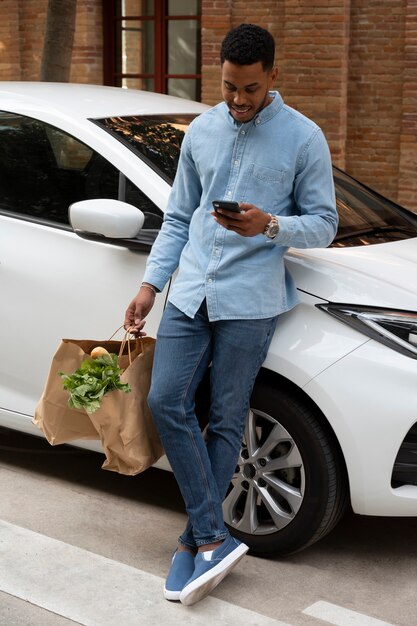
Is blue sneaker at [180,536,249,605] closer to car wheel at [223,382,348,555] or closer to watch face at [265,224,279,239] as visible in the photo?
car wheel at [223,382,348,555]

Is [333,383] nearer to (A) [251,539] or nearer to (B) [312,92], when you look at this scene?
(A) [251,539]

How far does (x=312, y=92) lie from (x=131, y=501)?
737 cm

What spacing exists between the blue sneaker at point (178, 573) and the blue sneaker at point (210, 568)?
46 mm

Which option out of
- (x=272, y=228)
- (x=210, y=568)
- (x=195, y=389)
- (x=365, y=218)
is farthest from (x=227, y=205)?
(x=365, y=218)

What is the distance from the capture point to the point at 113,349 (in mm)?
3980

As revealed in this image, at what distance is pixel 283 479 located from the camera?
408 cm

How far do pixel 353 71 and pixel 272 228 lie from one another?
8259 mm

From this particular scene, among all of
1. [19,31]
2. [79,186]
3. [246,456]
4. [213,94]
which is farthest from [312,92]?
[246,456]

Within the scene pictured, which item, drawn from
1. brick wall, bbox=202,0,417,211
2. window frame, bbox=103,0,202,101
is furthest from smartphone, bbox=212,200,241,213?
window frame, bbox=103,0,202,101

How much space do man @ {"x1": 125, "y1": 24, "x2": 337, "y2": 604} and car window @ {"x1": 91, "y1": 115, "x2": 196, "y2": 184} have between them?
1.97ft

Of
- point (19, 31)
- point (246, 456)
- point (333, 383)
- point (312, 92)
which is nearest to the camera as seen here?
point (333, 383)

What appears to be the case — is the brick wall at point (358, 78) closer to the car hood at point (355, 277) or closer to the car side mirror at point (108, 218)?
the car hood at point (355, 277)

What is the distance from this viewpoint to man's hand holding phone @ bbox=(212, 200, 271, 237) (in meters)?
3.43

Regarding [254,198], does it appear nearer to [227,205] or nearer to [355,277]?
[227,205]
